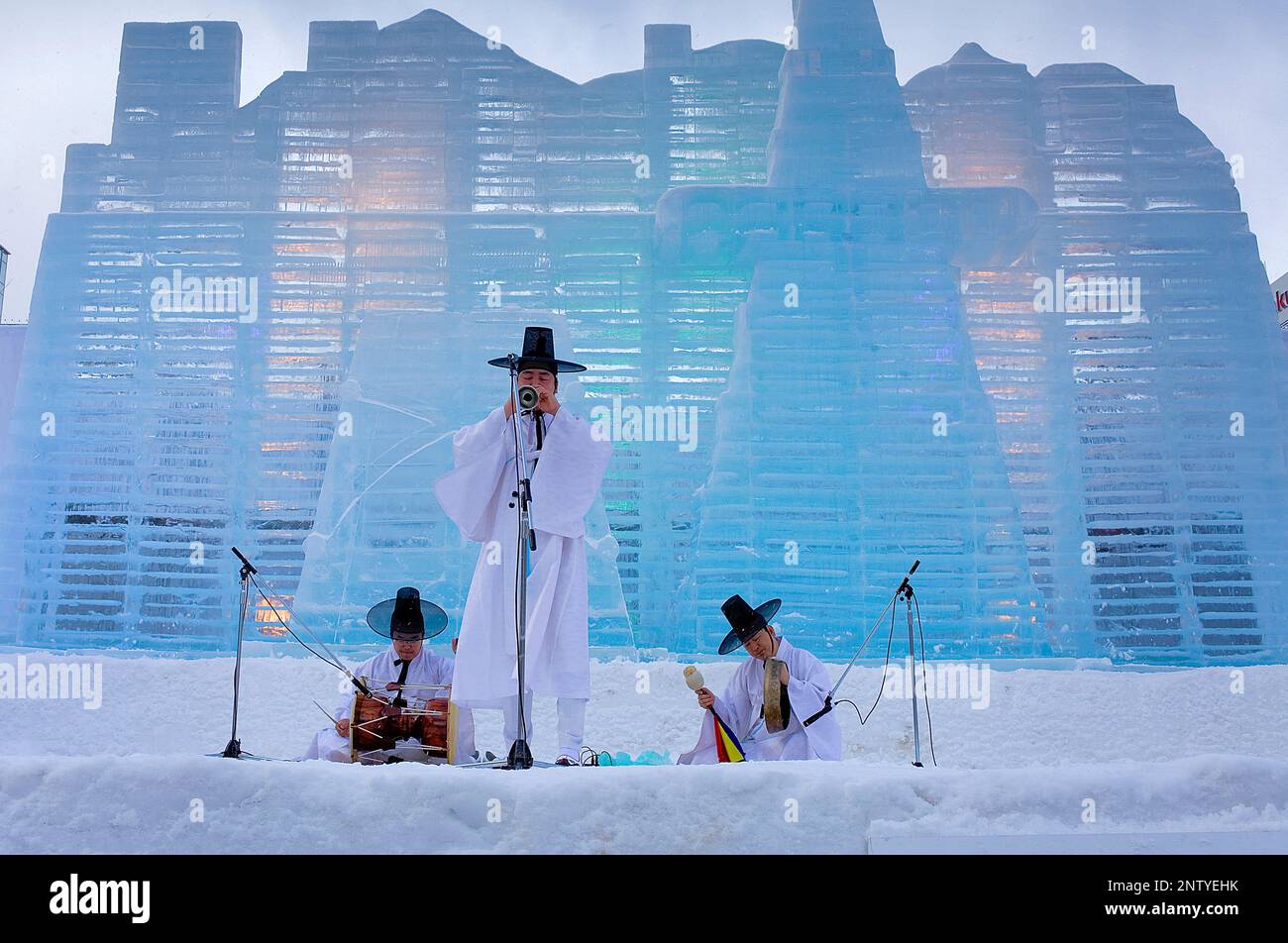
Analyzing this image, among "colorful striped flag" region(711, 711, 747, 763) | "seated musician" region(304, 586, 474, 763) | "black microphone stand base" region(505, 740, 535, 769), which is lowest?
"colorful striped flag" region(711, 711, 747, 763)

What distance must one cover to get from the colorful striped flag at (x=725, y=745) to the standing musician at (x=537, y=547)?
0.68m

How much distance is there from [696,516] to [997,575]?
2.07 m

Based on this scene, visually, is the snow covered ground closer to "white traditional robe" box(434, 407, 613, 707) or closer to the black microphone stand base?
the black microphone stand base

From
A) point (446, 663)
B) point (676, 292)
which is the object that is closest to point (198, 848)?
point (446, 663)

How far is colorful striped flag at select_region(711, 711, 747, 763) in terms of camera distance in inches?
173

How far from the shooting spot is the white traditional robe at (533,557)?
3973mm

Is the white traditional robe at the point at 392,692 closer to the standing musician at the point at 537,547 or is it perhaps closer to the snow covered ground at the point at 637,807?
the standing musician at the point at 537,547

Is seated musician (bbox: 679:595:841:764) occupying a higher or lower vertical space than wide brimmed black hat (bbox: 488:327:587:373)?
lower

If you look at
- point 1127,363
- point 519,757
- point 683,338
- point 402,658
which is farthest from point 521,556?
point 1127,363

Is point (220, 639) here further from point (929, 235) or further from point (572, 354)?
point (929, 235)

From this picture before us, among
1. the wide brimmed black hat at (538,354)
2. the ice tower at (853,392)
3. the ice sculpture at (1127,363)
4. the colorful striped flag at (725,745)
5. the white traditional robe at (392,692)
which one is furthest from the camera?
the ice sculpture at (1127,363)

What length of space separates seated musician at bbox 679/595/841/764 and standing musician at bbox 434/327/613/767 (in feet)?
1.94

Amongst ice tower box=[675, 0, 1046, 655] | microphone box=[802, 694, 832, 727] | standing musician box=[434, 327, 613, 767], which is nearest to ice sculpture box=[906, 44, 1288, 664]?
ice tower box=[675, 0, 1046, 655]

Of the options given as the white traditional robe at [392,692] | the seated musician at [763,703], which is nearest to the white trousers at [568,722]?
the white traditional robe at [392,692]
